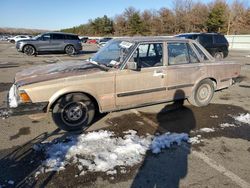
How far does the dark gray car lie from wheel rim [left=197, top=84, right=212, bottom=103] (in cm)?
1645

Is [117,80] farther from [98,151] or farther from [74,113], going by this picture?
[98,151]

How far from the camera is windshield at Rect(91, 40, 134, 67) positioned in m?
5.17

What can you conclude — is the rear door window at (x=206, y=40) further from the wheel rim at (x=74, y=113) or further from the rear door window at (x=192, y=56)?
the wheel rim at (x=74, y=113)

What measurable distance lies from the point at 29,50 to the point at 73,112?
16895mm

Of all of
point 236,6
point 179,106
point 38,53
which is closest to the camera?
point 179,106

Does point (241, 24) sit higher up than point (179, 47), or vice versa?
point (241, 24)

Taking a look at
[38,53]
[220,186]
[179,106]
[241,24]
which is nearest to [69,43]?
[38,53]

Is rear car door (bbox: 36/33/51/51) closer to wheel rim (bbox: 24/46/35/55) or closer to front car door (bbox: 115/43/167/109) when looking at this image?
wheel rim (bbox: 24/46/35/55)

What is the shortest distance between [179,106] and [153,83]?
4.27ft

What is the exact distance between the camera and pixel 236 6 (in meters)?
62.6

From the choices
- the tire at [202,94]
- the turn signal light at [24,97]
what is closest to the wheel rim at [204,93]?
the tire at [202,94]

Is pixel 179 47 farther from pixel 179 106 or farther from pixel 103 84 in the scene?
pixel 103 84

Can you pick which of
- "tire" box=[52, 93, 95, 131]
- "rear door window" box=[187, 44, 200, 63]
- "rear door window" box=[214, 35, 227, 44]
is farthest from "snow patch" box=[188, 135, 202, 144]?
"rear door window" box=[214, 35, 227, 44]

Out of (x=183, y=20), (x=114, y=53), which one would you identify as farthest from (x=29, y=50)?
(x=183, y=20)
